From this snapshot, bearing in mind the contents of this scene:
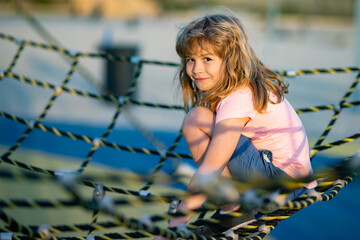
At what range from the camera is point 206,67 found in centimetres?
88

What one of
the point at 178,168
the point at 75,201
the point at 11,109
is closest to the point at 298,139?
the point at 75,201

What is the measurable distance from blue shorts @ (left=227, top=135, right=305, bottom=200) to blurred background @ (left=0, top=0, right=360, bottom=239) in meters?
0.24

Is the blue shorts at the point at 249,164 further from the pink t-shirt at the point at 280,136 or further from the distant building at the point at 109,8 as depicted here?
the distant building at the point at 109,8

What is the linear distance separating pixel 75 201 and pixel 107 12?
21.3ft

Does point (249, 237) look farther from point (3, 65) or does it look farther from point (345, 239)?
point (3, 65)

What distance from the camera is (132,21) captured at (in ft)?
21.7

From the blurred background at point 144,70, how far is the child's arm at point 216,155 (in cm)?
25

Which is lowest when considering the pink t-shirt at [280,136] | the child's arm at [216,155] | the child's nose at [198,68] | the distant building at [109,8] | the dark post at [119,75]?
the child's arm at [216,155]

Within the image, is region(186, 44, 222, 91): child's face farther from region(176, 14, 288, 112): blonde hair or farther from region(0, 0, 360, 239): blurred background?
region(0, 0, 360, 239): blurred background

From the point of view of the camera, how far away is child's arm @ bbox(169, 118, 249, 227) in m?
0.76

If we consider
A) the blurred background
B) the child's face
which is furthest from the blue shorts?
the blurred background

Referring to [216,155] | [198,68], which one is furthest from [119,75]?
[216,155]

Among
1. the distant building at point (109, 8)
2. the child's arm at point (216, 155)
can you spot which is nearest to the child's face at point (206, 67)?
the child's arm at point (216, 155)

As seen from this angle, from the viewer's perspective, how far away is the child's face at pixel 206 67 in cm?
87
